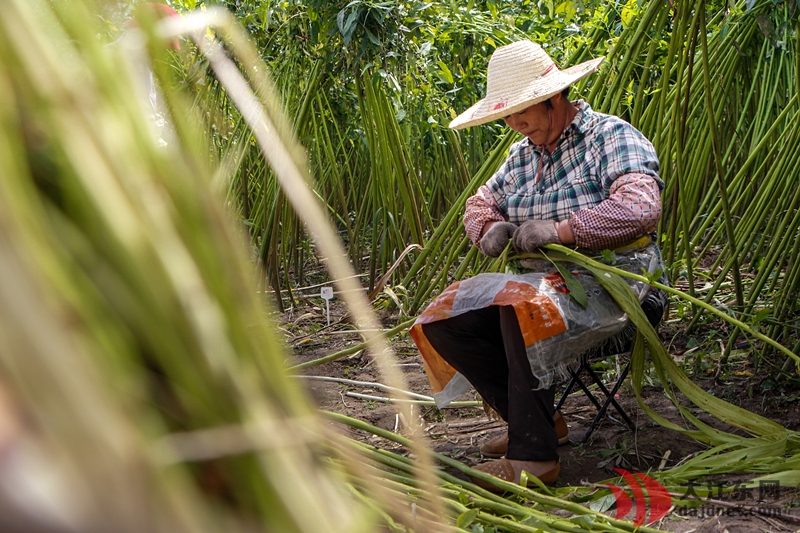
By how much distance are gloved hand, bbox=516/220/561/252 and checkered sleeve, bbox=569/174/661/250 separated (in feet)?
0.17

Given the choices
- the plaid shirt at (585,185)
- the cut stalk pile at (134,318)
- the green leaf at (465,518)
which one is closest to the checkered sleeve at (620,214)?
the plaid shirt at (585,185)

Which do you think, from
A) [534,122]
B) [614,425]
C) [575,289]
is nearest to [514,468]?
[575,289]

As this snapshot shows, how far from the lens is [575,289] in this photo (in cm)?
169

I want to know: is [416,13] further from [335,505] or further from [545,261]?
[335,505]

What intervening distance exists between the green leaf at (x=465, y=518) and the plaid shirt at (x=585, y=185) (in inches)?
31.4

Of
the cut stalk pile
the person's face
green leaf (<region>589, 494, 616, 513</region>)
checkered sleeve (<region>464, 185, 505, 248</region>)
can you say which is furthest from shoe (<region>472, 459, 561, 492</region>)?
the cut stalk pile

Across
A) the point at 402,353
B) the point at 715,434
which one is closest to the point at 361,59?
the point at 402,353

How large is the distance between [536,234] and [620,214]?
19 cm

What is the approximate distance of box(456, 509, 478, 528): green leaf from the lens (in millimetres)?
1118

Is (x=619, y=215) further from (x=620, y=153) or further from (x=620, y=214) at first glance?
(x=620, y=153)

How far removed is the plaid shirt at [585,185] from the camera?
1.70 meters

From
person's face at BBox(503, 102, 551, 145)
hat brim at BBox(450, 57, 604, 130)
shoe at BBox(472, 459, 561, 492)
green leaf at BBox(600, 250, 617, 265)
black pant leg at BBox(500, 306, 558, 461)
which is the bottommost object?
shoe at BBox(472, 459, 561, 492)

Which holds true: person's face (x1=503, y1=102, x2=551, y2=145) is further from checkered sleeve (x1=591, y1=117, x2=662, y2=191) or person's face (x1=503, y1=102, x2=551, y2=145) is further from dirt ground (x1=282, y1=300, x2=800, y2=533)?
dirt ground (x1=282, y1=300, x2=800, y2=533)

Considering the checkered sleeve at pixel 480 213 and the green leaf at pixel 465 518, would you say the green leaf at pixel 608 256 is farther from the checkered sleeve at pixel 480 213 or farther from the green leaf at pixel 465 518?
the green leaf at pixel 465 518
